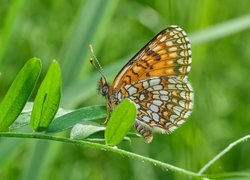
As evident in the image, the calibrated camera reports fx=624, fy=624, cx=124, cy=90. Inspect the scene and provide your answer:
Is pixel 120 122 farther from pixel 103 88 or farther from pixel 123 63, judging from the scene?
pixel 123 63

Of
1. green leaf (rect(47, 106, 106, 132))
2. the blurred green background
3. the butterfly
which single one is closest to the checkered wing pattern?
the butterfly

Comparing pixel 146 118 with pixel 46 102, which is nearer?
pixel 46 102

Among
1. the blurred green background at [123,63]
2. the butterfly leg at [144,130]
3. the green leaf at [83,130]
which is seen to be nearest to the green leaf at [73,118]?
the green leaf at [83,130]

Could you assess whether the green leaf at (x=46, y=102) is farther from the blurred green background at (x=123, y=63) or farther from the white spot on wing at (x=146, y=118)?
the blurred green background at (x=123, y=63)

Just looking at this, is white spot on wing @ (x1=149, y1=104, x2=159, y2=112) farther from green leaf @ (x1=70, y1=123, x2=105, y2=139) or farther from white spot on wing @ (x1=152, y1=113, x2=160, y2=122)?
green leaf @ (x1=70, y1=123, x2=105, y2=139)

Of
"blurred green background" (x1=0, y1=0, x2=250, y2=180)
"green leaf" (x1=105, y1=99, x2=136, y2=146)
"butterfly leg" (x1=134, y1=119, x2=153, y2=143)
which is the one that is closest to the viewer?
"green leaf" (x1=105, y1=99, x2=136, y2=146)

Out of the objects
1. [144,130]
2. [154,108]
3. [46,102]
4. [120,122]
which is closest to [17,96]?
[46,102]

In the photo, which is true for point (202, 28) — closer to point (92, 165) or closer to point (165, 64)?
point (92, 165)

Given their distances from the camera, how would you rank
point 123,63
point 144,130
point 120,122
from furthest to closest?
point 123,63 < point 144,130 < point 120,122

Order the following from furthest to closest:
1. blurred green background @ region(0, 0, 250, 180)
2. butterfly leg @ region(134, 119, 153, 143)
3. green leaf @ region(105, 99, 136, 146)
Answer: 1. blurred green background @ region(0, 0, 250, 180)
2. butterfly leg @ region(134, 119, 153, 143)
3. green leaf @ region(105, 99, 136, 146)
